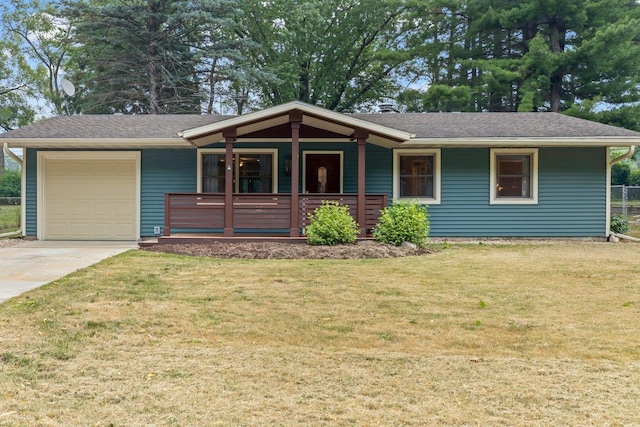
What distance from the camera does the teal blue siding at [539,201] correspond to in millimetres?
10297

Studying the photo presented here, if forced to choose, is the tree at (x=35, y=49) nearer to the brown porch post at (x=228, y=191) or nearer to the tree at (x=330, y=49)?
the tree at (x=330, y=49)

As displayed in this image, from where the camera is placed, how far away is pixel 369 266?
6621 millimetres

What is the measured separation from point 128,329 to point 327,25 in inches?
807

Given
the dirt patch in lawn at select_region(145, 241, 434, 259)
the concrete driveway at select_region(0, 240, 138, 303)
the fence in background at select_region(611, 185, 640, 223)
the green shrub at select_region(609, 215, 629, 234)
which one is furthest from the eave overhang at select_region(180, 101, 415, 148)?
the fence in background at select_region(611, 185, 640, 223)

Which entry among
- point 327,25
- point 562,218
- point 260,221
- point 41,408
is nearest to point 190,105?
point 327,25

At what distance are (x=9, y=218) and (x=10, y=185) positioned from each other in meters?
9.95

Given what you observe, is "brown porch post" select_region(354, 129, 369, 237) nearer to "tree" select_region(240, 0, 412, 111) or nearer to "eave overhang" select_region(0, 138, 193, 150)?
"eave overhang" select_region(0, 138, 193, 150)

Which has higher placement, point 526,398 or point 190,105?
point 190,105

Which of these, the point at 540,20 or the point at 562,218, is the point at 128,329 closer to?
the point at 562,218

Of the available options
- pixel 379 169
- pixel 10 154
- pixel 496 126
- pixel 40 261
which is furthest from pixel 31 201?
pixel 496 126

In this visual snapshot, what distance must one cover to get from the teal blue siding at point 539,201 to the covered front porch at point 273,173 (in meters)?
1.73

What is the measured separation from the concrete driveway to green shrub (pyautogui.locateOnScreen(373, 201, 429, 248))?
4747mm

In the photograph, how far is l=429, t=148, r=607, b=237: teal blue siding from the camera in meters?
10.3

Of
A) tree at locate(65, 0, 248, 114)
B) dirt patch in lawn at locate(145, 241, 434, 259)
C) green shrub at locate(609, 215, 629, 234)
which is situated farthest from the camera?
tree at locate(65, 0, 248, 114)
